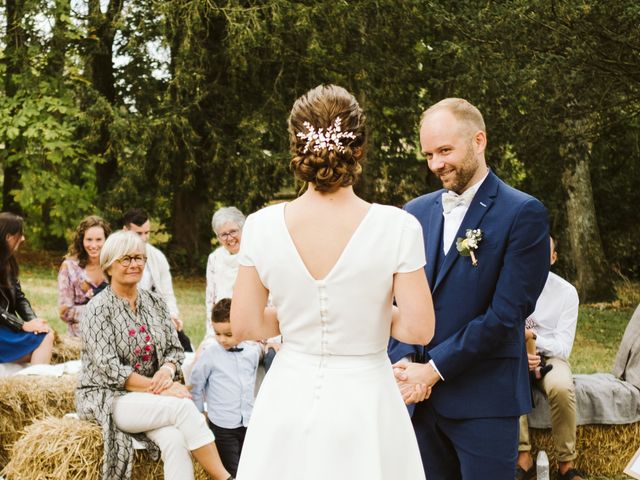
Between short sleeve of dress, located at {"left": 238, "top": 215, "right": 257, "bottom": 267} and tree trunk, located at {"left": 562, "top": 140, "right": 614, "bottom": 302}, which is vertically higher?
short sleeve of dress, located at {"left": 238, "top": 215, "right": 257, "bottom": 267}

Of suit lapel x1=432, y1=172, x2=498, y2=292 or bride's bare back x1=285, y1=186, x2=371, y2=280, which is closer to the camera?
bride's bare back x1=285, y1=186, x2=371, y2=280

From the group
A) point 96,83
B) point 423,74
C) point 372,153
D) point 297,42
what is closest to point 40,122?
point 96,83

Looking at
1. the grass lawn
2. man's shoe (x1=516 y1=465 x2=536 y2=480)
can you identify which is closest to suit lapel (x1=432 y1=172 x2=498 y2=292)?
man's shoe (x1=516 y1=465 x2=536 y2=480)

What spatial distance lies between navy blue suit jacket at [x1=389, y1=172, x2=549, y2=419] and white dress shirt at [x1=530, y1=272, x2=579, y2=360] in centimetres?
261

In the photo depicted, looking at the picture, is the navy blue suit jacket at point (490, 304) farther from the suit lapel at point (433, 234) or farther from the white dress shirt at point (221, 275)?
the white dress shirt at point (221, 275)

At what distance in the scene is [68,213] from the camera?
2003 cm

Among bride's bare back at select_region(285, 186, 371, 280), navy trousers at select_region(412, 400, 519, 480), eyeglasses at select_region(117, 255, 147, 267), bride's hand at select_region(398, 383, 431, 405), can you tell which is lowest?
navy trousers at select_region(412, 400, 519, 480)

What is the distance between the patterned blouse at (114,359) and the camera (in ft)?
16.2

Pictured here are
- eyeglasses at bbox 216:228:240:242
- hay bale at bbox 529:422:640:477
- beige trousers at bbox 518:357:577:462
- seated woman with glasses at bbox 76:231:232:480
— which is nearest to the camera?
seated woman with glasses at bbox 76:231:232:480

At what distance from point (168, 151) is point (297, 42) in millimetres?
3658

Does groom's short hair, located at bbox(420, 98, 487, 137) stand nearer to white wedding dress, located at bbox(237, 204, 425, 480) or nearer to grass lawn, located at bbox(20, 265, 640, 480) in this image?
white wedding dress, located at bbox(237, 204, 425, 480)

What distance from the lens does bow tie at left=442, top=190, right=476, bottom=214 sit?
11.1ft

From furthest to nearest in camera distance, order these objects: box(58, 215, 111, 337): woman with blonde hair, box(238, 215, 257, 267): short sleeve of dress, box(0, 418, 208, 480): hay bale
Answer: box(58, 215, 111, 337): woman with blonde hair
box(0, 418, 208, 480): hay bale
box(238, 215, 257, 267): short sleeve of dress

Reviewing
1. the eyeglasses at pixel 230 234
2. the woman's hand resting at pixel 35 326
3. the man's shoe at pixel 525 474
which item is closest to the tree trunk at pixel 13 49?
the woman's hand resting at pixel 35 326
